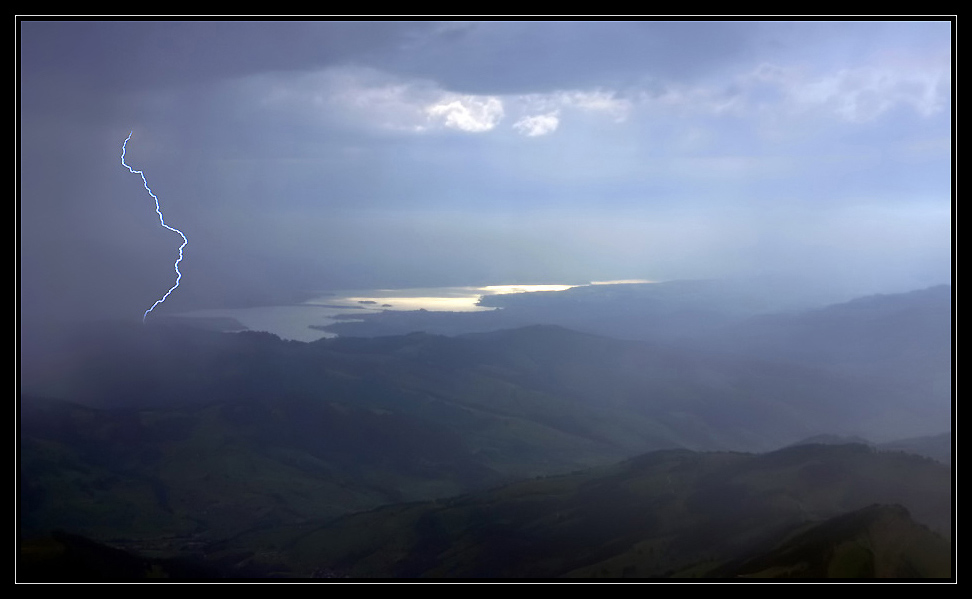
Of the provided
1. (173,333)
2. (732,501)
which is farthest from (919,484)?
(173,333)

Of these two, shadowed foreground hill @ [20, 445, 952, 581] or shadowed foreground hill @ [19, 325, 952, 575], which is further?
shadowed foreground hill @ [19, 325, 952, 575]

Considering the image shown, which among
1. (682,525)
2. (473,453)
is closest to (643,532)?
(682,525)

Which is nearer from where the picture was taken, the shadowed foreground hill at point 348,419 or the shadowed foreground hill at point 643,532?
the shadowed foreground hill at point 643,532

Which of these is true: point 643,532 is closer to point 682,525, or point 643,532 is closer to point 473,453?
point 682,525

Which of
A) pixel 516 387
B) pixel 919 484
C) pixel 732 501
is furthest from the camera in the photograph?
pixel 516 387

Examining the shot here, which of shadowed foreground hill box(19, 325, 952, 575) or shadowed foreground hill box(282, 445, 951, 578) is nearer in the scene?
shadowed foreground hill box(282, 445, 951, 578)
